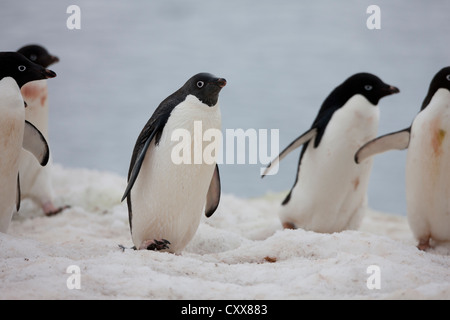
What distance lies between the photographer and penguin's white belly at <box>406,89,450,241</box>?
306 cm

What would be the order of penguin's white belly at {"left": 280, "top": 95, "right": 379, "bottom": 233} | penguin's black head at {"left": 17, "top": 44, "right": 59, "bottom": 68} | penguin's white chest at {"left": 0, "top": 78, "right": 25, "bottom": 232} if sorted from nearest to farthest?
penguin's white chest at {"left": 0, "top": 78, "right": 25, "bottom": 232} → penguin's white belly at {"left": 280, "top": 95, "right": 379, "bottom": 233} → penguin's black head at {"left": 17, "top": 44, "right": 59, "bottom": 68}

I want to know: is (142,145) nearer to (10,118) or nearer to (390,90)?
(10,118)

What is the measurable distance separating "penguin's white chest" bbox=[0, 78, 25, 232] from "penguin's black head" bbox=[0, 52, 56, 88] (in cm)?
4

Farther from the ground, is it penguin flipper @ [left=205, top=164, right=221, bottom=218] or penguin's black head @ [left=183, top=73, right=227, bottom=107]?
penguin's black head @ [left=183, top=73, right=227, bottom=107]

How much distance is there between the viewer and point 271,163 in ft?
12.3

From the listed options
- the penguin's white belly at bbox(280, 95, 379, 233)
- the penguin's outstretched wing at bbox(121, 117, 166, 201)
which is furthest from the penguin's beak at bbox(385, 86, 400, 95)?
the penguin's outstretched wing at bbox(121, 117, 166, 201)

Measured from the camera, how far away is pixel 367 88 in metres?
3.67

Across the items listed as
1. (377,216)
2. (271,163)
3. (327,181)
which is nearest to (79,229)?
(271,163)

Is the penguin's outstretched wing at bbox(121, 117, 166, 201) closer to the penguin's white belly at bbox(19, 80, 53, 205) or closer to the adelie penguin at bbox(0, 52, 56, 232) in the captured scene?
the adelie penguin at bbox(0, 52, 56, 232)

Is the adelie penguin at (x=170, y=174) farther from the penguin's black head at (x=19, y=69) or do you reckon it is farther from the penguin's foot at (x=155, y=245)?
the penguin's black head at (x=19, y=69)

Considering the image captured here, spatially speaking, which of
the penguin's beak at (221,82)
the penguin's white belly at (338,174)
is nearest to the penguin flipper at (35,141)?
the penguin's beak at (221,82)

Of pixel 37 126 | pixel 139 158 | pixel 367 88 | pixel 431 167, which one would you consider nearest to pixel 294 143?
pixel 367 88
